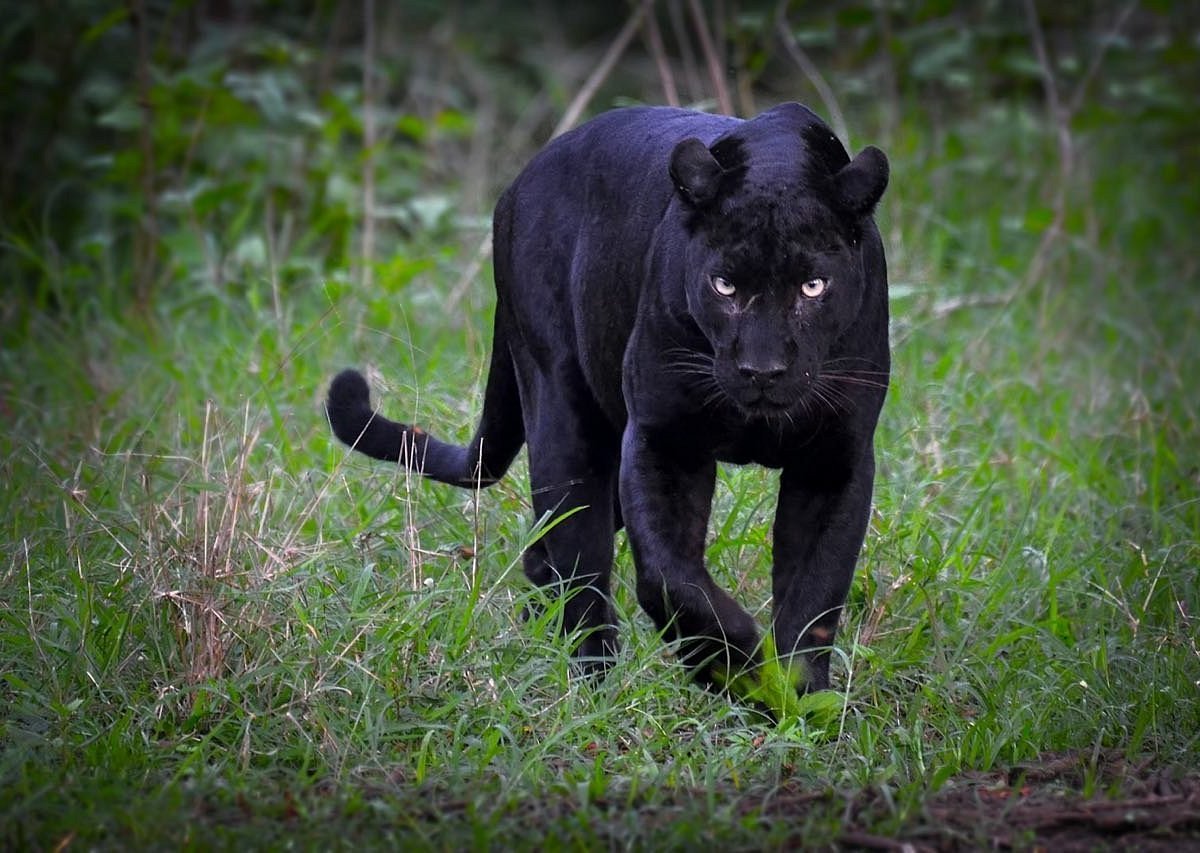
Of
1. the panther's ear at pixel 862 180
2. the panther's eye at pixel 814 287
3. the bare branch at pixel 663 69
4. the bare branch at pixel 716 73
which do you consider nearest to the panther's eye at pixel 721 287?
the panther's eye at pixel 814 287

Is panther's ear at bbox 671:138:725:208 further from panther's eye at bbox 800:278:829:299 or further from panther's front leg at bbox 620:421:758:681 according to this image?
panther's front leg at bbox 620:421:758:681

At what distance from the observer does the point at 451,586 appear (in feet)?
13.9

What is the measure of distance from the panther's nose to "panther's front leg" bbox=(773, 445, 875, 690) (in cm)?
40

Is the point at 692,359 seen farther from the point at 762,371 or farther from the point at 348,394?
the point at 348,394

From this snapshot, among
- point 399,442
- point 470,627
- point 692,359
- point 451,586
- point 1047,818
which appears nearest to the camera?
point 1047,818

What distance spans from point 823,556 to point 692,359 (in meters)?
0.56

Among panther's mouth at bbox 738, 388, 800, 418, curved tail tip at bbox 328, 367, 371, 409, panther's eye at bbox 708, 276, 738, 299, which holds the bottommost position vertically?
curved tail tip at bbox 328, 367, 371, 409

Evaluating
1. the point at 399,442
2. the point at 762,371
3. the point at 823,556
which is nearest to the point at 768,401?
the point at 762,371

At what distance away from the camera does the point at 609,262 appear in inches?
170

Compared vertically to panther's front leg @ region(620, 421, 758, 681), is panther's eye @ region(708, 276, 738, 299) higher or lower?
higher

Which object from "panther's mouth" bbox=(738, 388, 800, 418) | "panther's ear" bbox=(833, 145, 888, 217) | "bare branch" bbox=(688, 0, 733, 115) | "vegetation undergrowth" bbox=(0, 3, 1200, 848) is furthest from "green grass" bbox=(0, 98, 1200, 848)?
"bare branch" bbox=(688, 0, 733, 115)

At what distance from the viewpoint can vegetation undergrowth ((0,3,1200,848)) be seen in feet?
11.2

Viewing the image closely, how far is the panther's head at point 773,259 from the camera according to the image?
371cm

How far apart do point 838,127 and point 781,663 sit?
145 inches
